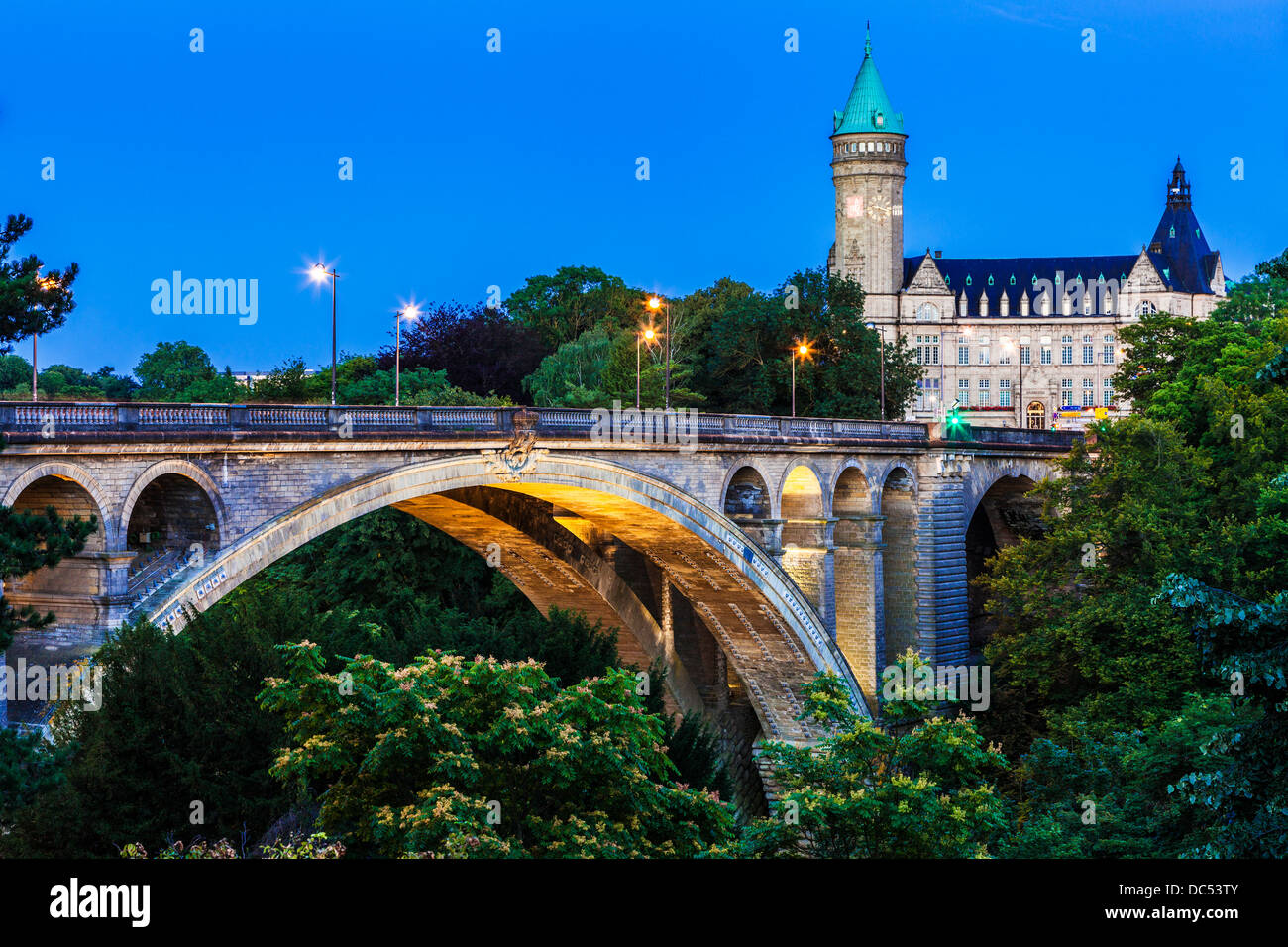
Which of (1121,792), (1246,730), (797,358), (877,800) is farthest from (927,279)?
(1246,730)

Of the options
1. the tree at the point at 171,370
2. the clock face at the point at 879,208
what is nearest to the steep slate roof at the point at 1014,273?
the clock face at the point at 879,208

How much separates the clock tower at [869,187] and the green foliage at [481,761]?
Answer: 323 ft

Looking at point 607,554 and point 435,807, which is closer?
point 435,807

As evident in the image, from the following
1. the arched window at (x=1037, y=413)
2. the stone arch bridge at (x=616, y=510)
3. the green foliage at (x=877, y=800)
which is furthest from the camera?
the arched window at (x=1037, y=413)

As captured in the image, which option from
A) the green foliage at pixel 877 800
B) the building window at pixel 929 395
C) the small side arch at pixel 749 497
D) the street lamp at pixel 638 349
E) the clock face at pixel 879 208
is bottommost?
the green foliage at pixel 877 800

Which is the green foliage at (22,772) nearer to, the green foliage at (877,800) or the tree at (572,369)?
the green foliage at (877,800)

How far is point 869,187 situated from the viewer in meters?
119

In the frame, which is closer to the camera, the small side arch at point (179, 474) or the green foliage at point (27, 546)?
the green foliage at point (27, 546)

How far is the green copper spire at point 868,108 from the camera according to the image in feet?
375

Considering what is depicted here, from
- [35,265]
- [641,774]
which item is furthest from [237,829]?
[35,265]

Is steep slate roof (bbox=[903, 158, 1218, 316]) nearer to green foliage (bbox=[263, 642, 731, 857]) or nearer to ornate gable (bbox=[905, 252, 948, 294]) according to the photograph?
ornate gable (bbox=[905, 252, 948, 294])

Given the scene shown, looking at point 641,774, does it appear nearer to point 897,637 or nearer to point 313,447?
point 313,447
